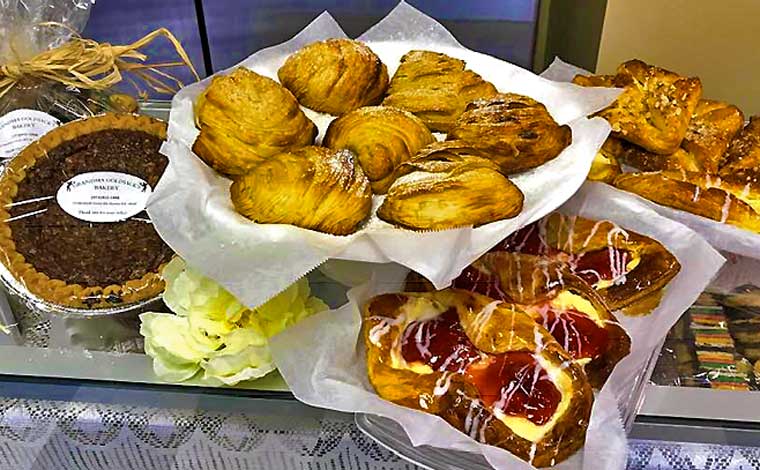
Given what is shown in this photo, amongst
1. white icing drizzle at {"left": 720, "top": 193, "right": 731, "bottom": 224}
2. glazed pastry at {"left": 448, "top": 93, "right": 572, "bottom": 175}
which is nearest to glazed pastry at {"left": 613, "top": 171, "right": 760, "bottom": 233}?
white icing drizzle at {"left": 720, "top": 193, "right": 731, "bottom": 224}

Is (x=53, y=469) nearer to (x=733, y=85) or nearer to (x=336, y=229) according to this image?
(x=336, y=229)

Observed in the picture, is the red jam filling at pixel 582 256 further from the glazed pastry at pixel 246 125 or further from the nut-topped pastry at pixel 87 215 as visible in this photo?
the nut-topped pastry at pixel 87 215

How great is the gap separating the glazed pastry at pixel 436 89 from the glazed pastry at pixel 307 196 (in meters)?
0.15

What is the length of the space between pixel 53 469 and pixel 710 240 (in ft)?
2.34

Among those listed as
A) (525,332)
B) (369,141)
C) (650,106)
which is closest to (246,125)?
(369,141)

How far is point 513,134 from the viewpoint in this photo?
0.84 meters

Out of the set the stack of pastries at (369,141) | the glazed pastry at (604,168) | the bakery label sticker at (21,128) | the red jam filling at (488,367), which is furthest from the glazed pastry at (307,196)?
the bakery label sticker at (21,128)

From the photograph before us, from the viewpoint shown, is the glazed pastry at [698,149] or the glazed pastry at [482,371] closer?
the glazed pastry at [482,371]

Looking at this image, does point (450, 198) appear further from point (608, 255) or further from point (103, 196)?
point (103, 196)

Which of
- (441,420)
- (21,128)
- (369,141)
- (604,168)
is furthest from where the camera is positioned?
(21,128)

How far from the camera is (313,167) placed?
80 cm

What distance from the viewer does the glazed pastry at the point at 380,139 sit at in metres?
0.83

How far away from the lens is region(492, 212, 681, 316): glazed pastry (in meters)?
0.82

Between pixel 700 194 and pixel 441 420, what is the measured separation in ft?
1.28
